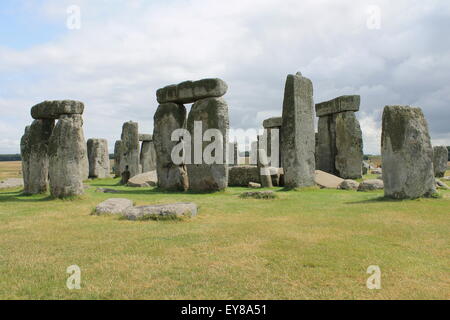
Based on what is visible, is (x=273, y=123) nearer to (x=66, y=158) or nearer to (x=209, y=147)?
(x=209, y=147)

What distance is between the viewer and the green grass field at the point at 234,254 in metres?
3.43

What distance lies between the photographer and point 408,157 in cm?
873

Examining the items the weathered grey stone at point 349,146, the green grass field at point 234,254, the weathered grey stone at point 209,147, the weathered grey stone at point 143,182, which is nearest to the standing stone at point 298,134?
the weathered grey stone at point 209,147

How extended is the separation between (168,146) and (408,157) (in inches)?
315

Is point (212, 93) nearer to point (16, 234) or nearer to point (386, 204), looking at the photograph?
point (386, 204)

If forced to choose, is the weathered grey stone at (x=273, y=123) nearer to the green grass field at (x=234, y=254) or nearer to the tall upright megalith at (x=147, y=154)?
the tall upright megalith at (x=147, y=154)

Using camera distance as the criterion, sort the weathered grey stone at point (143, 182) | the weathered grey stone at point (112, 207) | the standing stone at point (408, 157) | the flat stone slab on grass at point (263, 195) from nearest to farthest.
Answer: the weathered grey stone at point (112, 207), the standing stone at point (408, 157), the flat stone slab on grass at point (263, 195), the weathered grey stone at point (143, 182)

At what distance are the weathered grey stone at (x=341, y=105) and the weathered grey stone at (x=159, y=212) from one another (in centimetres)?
1119

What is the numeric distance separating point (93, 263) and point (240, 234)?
2245 mm

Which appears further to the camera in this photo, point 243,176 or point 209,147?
point 243,176

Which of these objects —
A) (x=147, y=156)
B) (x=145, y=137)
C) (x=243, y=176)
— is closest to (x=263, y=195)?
(x=243, y=176)

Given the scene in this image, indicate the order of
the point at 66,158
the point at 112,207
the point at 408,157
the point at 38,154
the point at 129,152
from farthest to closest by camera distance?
the point at 129,152, the point at 38,154, the point at 66,158, the point at 408,157, the point at 112,207

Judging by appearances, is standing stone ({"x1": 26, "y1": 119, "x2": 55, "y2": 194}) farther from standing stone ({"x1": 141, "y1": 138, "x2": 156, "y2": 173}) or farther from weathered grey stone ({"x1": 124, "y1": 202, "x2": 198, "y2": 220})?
standing stone ({"x1": 141, "y1": 138, "x2": 156, "y2": 173})

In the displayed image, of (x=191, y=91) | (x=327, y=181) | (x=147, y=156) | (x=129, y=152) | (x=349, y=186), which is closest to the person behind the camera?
(x=349, y=186)
